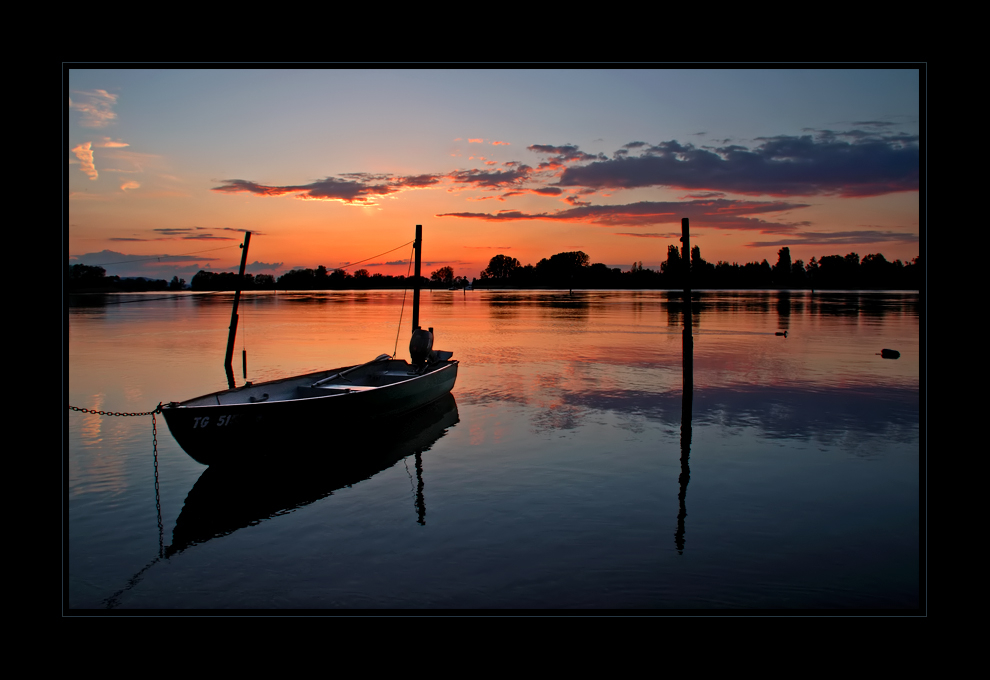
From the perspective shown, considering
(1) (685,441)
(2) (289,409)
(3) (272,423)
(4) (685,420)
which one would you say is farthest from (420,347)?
(1) (685,441)

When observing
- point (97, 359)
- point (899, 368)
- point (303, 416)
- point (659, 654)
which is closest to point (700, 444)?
point (303, 416)

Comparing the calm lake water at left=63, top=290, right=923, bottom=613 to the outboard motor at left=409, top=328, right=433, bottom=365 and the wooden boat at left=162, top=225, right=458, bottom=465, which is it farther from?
the outboard motor at left=409, top=328, right=433, bottom=365

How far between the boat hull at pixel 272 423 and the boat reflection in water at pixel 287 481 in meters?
0.21

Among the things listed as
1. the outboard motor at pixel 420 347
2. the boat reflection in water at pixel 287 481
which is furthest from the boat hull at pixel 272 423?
the outboard motor at pixel 420 347

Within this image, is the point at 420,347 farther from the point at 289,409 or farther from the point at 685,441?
the point at 685,441

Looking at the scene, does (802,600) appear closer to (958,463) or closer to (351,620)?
(958,463)

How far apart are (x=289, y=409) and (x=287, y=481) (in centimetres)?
186

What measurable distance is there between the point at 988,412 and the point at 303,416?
13.4m

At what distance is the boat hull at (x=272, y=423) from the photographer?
43.7ft

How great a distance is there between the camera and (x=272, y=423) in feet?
46.9

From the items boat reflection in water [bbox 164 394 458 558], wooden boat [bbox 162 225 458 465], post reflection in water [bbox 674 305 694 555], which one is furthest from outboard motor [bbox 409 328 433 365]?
post reflection in water [bbox 674 305 694 555]

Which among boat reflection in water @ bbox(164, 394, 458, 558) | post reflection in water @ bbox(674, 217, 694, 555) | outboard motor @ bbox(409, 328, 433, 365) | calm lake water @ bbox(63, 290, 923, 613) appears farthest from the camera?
outboard motor @ bbox(409, 328, 433, 365)

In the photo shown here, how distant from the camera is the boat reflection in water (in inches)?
440
